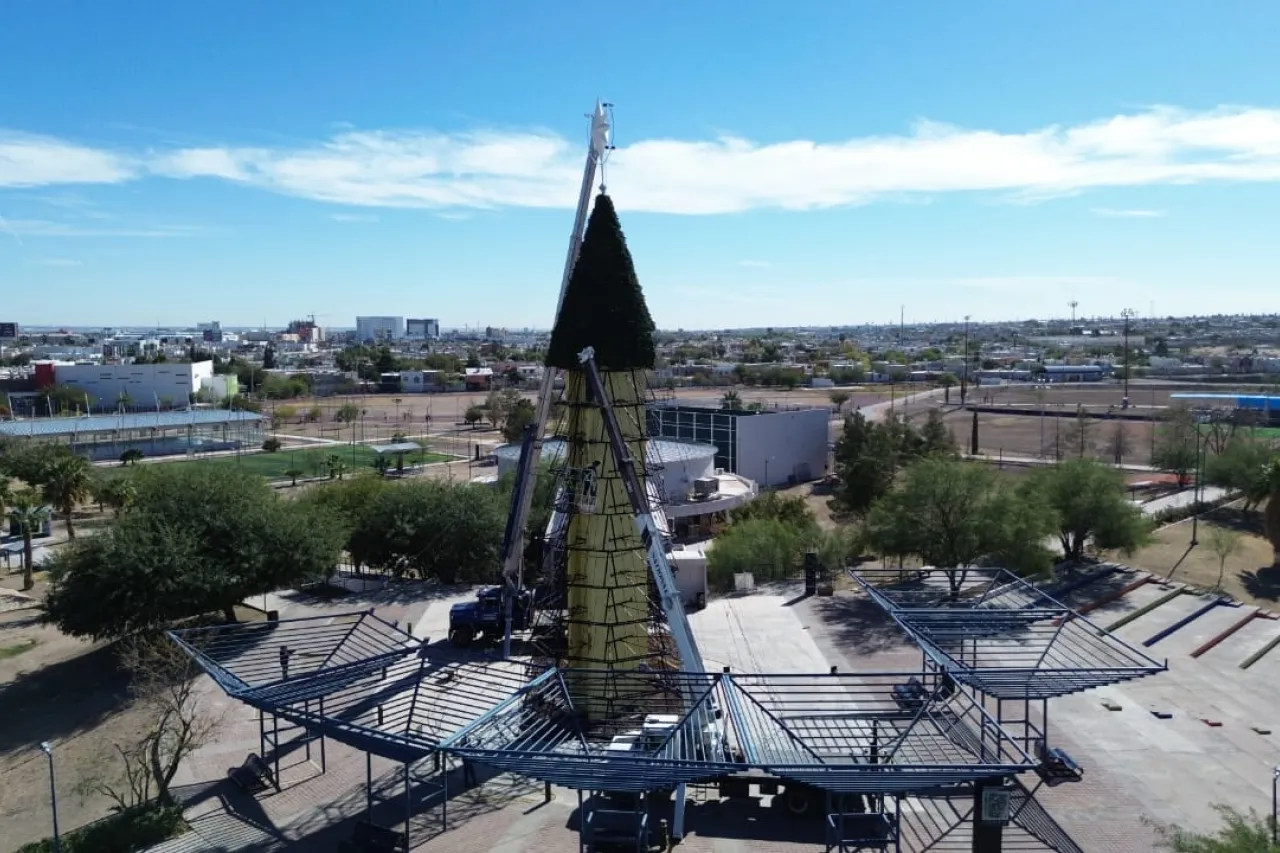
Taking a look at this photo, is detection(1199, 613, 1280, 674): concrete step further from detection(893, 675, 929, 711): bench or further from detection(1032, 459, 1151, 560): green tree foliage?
detection(893, 675, 929, 711): bench

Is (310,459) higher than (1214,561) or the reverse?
higher

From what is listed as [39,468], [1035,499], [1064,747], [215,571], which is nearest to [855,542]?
[1035,499]

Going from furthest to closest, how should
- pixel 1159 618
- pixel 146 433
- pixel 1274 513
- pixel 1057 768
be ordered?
1. pixel 146 433
2. pixel 1274 513
3. pixel 1159 618
4. pixel 1057 768

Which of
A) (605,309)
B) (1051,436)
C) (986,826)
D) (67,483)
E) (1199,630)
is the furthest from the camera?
(1051,436)

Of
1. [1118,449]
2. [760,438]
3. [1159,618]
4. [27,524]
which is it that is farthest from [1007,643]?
[1118,449]

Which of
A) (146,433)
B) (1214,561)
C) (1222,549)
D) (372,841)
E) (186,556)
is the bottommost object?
(372,841)

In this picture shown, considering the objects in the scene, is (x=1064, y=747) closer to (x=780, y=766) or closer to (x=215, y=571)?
(x=780, y=766)

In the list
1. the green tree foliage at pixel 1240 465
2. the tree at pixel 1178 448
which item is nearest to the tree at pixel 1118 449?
the tree at pixel 1178 448

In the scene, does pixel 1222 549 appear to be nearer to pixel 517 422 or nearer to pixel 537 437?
pixel 537 437

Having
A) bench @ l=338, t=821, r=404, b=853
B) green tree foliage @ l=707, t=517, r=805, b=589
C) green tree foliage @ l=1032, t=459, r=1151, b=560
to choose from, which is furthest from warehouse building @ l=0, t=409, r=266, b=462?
green tree foliage @ l=1032, t=459, r=1151, b=560
